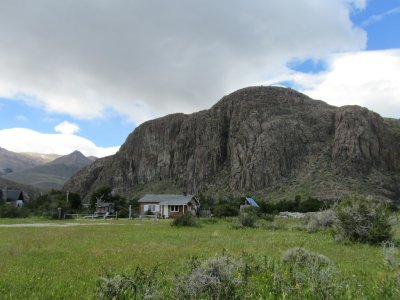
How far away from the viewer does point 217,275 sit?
719cm

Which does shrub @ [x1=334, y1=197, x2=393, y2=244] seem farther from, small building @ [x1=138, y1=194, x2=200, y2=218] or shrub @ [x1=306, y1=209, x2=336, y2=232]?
small building @ [x1=138, y1=194, x2=200, y2=218]

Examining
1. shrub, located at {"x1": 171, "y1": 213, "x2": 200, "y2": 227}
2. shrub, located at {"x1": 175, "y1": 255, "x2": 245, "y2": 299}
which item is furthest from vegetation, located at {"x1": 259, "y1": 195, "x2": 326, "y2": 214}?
shrub, located at {"x1": 175, "y1": 255, "x2": 245, "y2": 299}

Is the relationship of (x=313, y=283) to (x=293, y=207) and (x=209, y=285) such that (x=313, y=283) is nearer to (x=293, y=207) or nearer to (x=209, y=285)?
(x=209, y=285)

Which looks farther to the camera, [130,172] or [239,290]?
[130,172]

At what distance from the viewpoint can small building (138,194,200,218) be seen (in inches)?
2689

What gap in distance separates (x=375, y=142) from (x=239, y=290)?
379ft

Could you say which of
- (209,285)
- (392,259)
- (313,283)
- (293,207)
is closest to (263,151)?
(293,207)

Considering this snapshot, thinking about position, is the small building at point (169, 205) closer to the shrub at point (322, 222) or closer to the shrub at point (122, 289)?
the shrub at point (322, 222)

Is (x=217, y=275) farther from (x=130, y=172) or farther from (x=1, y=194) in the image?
(x=130, y=172)

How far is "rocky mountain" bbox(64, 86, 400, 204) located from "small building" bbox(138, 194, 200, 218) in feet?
98.3

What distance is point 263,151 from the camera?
12412cm

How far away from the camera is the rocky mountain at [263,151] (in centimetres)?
10238

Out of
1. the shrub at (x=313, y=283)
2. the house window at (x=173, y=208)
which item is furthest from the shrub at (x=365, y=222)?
the house window at (x=173, y=208)

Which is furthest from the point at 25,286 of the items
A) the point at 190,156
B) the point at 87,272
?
the point at 190,156
